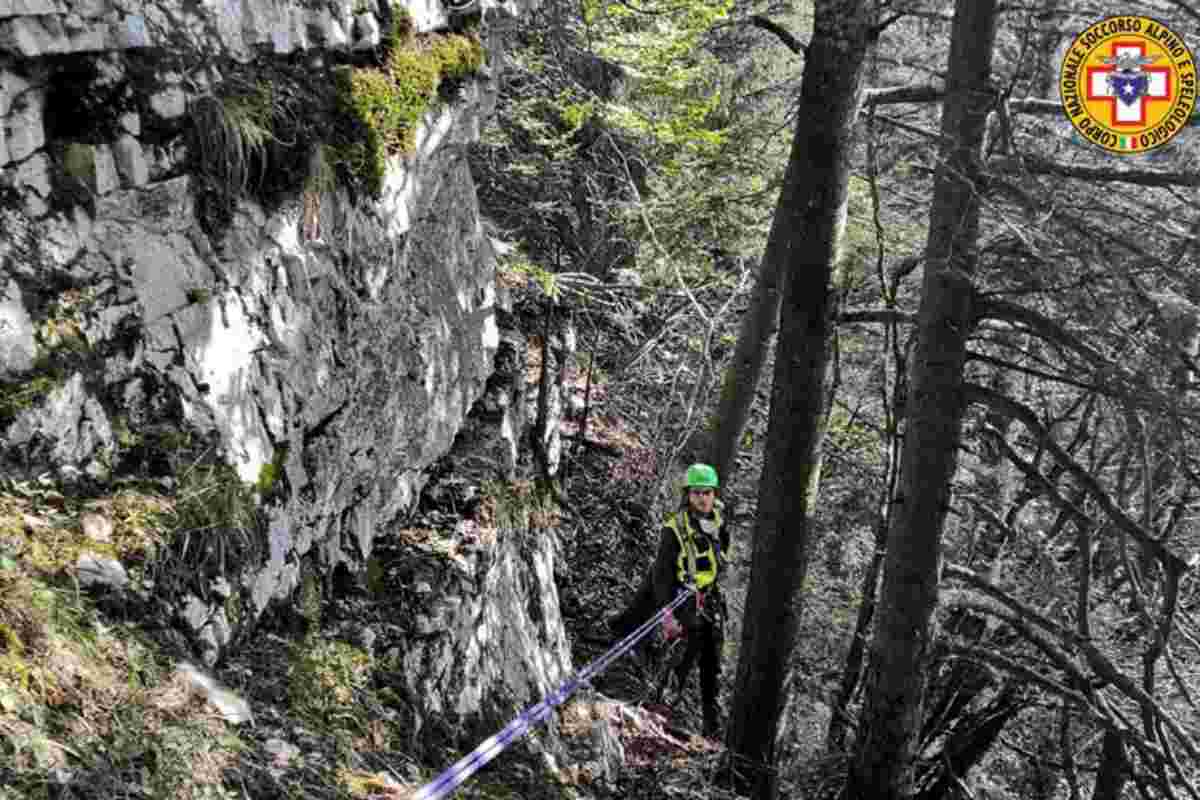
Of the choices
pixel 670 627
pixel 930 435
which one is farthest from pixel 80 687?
pixel 930 435

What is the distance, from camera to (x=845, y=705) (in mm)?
9375

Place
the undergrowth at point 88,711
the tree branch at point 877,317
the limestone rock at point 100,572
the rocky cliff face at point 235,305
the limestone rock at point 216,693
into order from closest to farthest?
the undergrowth at point 88,711, the limestone rock at point 100,572, the limestone rock at point 216,693, the rocky cliff face at point 235,305, the tree branch at point 877,317

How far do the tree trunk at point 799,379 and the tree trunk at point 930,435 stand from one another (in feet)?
1.94

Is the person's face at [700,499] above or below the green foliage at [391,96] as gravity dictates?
below

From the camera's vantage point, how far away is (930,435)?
20.0 ft

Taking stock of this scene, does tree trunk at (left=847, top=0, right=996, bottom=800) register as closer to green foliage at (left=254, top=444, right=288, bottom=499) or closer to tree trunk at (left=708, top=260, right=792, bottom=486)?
tree trunk at (left=708, top=260, right=792, bottom=486)

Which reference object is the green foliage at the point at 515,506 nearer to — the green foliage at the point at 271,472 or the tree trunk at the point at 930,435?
the green foliage at the point at 271,472

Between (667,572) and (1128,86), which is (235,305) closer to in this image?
(667,572)

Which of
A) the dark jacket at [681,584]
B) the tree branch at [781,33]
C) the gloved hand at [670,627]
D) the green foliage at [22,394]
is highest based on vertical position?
the tree branch at [781,33]

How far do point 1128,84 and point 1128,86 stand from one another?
13 mm

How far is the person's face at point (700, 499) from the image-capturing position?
23.4 ft

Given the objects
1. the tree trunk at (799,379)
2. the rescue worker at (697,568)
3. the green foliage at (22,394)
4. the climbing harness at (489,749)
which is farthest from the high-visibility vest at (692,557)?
the green foliage at (22,394)

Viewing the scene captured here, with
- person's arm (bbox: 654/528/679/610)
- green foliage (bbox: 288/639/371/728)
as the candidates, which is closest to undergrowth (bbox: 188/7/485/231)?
green foliage (bbox: 288/639/371/728)

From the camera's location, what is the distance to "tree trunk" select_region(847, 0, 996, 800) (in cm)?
557
